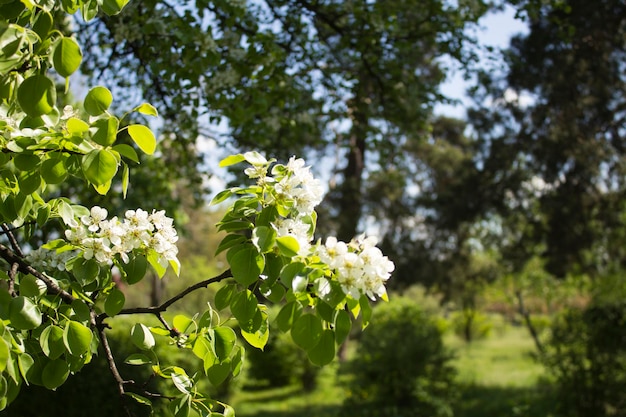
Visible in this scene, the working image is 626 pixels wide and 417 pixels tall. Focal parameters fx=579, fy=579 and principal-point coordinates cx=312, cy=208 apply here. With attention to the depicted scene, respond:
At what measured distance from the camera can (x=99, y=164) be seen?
4.92 feet

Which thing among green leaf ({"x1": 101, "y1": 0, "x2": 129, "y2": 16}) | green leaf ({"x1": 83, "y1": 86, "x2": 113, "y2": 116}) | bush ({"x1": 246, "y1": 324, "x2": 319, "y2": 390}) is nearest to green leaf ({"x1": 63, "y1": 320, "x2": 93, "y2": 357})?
green leaf ({"x1": 83, "y1": 86, "x2": 113, "y2": 116})

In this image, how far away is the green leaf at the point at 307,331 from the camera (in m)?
1.44

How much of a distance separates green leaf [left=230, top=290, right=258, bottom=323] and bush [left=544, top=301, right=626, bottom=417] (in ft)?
23.1

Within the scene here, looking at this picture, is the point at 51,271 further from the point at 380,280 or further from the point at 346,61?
the point at 346,61

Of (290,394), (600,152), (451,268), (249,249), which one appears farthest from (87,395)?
(451,268)

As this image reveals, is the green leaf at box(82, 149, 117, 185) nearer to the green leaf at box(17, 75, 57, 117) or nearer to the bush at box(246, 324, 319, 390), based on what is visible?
the green leaf at box(17, 75, 57, 117)

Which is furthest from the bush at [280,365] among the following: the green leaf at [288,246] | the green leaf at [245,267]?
the green leaf at [288,246]

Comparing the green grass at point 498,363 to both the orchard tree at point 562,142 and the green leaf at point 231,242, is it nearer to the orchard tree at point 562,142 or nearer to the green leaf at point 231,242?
the orchard tree at point 562,142

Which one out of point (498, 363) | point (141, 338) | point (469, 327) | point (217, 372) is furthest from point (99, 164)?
point (469, 327)

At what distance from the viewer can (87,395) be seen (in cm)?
534

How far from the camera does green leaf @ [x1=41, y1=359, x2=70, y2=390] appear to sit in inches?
63.4

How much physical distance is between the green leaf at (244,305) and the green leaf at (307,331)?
0.22 metres

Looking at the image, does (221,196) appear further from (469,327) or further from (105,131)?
(469,327)

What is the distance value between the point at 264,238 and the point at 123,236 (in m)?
0.49
